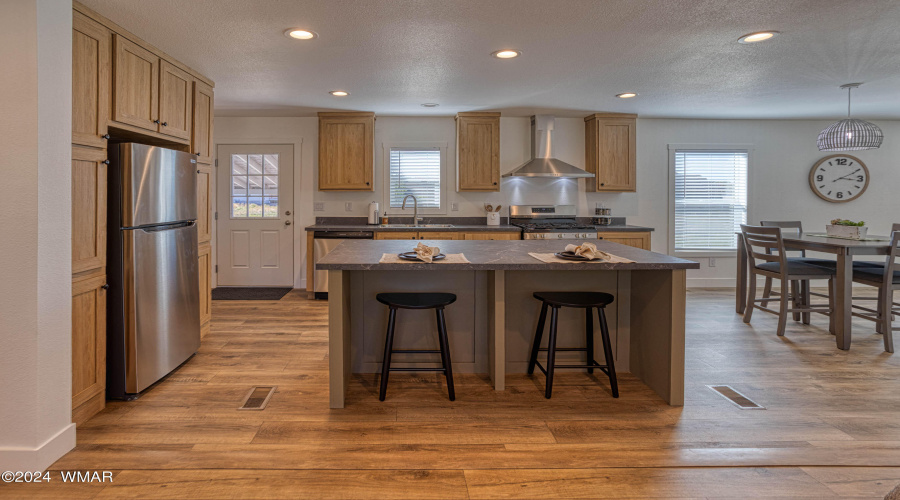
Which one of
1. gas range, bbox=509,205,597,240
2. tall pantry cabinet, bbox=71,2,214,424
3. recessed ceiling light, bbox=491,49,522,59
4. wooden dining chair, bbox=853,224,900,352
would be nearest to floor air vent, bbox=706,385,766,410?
wooden dining chair, bbox=853,224,900,352

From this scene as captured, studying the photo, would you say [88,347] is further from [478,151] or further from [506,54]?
[478,151]

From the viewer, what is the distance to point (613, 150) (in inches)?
233

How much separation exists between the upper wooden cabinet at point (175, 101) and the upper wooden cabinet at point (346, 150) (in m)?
2.06

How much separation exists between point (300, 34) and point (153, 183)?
1.23 meters

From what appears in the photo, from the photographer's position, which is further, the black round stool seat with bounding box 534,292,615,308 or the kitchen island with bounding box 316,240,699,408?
the kitchen island with bounding box 316,240,699,408

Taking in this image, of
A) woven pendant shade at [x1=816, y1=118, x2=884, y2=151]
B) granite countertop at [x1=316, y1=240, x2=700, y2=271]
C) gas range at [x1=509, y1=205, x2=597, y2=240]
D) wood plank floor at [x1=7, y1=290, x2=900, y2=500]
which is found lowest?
wood plank floor at [x1=7, y1=290, x2=900, y2=500]

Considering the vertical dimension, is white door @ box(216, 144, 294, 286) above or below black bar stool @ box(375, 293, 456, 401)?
above

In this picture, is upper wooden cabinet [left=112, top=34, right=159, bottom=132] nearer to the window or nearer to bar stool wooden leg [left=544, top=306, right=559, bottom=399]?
bar stool wooden leg [left=544, top=306, right=559, bottom=399]

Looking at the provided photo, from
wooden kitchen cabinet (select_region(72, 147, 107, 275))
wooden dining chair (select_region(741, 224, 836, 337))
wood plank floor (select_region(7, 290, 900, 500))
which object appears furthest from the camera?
wooden dining chair (select_region(741, 224, 836, 337))

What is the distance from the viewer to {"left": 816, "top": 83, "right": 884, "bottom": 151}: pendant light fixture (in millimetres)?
4410

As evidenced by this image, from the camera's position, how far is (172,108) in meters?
3.42

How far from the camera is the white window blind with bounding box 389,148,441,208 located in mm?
6129

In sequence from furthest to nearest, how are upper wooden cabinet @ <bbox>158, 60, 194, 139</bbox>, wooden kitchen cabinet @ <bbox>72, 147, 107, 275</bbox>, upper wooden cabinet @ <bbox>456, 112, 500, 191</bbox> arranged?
upper wooden cabinet @ <bbox>456, 112, 500, 191</bbox>
upper wooden cabinet @ <bbox>158, 60, 194, 139</bbox>
wooden kitchen cabinet @ <bbox>72, 147, 107, 275</bbox>

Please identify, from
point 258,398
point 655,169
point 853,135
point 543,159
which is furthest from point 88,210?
point 655,169
